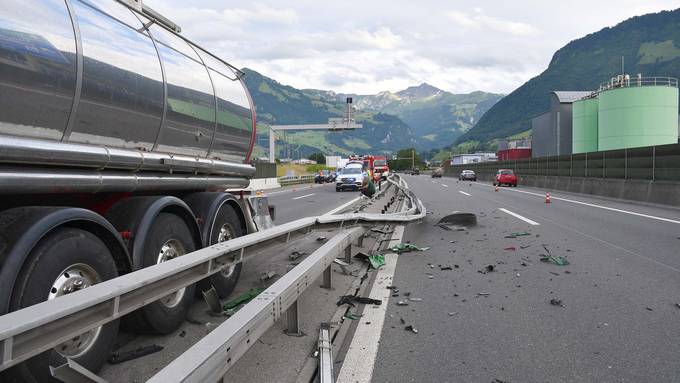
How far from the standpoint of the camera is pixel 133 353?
13.5 ft

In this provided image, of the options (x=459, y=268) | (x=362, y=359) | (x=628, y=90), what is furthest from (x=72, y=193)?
(x=628, y=90)

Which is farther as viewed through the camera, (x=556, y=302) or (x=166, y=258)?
(x=556, y=302)

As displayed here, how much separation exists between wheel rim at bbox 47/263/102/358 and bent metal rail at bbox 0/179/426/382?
434 mm

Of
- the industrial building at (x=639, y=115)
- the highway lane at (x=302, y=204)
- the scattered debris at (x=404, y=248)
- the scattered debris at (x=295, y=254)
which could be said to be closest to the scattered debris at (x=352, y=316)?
the scattered debris at (x=295, y=254)

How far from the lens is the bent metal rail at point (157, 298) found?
7.75ft

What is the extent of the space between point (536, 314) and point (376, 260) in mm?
3160

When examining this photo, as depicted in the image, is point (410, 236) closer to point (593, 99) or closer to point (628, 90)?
point (628, 90)

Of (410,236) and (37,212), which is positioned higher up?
(37,212)

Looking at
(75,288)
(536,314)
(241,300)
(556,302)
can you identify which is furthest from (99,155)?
(556,302)

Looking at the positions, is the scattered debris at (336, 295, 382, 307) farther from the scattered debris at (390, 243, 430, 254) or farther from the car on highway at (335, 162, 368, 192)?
the car on highway at (335, 162, 368, 192)

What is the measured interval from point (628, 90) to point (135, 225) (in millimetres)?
63828

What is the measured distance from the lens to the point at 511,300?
5.87 metres

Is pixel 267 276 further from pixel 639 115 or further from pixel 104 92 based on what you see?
pixel 639 115

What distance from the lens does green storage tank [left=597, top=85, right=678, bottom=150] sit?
5634 cm
